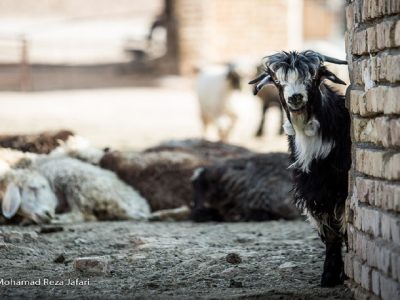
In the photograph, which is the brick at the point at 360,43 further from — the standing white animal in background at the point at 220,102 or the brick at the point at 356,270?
the standing white animal in background at the point at 220,102

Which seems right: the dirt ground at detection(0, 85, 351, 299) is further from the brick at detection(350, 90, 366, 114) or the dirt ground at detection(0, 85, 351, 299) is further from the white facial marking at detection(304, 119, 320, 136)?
→ the brick at detection(350, 90, 366, 114)

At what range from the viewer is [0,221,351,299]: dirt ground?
18.0ft

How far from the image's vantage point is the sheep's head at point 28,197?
→ 8.39 m

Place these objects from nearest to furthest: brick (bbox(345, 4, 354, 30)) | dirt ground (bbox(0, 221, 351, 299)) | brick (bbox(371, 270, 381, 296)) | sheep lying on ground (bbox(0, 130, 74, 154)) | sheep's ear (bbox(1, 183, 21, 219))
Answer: brick (bbox(371, 270, 381, 296))
brick (bbox(345, 4, 354, 30))
dirt ground (bbox(0, 221, 351, 299))
sheep's ear (bbox(1, 183, 21, 219))
sheep lying on ground (bbox(0, 130, 74, 154))

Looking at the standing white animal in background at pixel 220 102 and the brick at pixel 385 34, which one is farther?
the standing white animal in background at pixel 220 102

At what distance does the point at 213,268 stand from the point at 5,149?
137 inches

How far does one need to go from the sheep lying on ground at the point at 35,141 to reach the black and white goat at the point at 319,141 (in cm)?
399

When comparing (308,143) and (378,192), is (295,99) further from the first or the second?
(378,192)

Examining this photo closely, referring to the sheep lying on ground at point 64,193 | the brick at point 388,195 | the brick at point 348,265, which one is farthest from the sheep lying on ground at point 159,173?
the brick at point 388,195

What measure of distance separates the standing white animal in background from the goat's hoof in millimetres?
10135

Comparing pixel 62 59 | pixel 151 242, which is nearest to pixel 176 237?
pixel 151 242

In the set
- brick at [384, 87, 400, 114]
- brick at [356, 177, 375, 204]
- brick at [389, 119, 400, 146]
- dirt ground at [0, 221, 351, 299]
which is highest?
brick at [384, 87, 400, 114]

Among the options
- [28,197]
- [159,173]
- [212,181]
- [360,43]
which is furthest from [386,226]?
[159,173]

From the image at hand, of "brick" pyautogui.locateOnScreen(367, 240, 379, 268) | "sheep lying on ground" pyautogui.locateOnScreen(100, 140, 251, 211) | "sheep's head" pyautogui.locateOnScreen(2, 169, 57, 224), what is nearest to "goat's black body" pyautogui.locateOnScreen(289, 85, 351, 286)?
"brick" pyautogui.locateOnScreen(367, 240, 379, 268)
